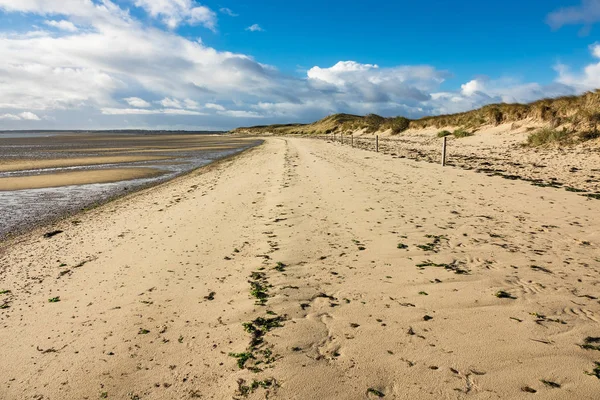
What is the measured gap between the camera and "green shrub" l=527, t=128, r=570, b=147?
17969mm

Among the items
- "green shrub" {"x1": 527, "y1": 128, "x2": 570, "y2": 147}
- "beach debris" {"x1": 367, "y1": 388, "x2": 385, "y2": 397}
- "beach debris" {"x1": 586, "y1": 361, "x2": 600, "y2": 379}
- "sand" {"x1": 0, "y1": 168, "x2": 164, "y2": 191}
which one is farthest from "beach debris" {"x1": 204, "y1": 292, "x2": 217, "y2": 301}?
"green shrub" {"x1": 527, "y1": 128, "x2": 570, "y2": 147}

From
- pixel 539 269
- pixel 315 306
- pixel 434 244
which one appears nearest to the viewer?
pixel 315 306

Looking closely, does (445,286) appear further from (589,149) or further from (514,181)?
(589,149)

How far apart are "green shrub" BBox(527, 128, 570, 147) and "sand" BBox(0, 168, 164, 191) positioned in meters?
20.4

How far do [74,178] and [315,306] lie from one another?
1839cm

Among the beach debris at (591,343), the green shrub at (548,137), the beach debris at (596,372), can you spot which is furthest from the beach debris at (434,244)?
the green shrub at (548,137)

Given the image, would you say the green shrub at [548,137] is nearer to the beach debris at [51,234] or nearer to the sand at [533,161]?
the sand at [533,161]

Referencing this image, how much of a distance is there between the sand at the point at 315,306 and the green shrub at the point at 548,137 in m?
12.8

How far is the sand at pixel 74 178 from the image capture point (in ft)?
52.1

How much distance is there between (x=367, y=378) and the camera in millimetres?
2691

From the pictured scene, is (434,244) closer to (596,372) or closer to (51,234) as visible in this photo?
(596,372)

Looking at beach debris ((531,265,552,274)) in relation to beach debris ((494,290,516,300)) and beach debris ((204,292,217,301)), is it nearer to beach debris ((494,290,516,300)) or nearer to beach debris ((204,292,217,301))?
beach debris ((494,290,516,300))

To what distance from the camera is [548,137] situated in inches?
731

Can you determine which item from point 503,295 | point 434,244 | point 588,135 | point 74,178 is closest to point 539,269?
point 503,295
